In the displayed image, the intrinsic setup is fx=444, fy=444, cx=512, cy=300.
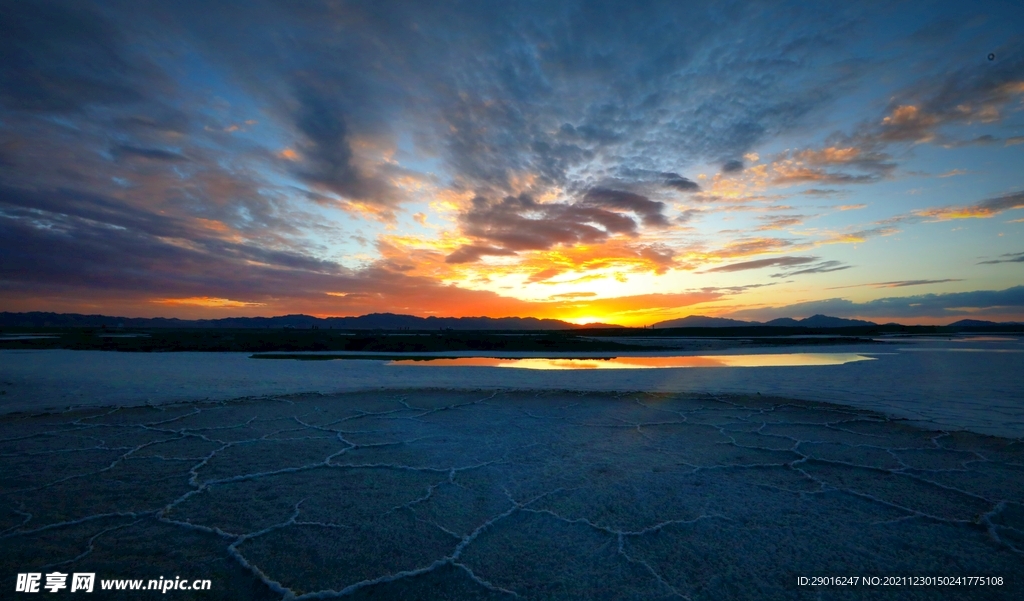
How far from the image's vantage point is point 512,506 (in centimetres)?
364

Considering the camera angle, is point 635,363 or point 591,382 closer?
point 591,382

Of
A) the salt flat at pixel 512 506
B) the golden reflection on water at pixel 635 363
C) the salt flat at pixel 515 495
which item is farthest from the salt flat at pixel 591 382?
the salt flat at pixel 512 506

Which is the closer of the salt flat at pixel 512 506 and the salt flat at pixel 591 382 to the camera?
the salt flat at pixel 512 506

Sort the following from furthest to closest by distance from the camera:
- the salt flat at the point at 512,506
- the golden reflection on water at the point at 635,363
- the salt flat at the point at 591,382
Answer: the golden reflection on water at the point at 635,363, the salt flat at the point at 591,382, the salt flat at the point at 512,506

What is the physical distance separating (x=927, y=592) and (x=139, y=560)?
4748 millimetres

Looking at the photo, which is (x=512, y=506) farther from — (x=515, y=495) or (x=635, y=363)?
(x=635, y=363)

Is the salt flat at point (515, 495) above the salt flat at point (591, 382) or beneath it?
beneath

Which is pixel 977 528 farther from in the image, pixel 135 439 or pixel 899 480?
pixel 135 439

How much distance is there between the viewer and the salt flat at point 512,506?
2703mm

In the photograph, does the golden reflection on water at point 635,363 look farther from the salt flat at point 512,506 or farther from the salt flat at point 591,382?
the salt flat at point 512,506

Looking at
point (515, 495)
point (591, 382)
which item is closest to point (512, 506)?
point (515, 495)

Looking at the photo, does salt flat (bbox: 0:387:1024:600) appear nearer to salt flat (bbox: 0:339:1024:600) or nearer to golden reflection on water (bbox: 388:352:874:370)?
salt flat (bbox: 0:339:1024:600)

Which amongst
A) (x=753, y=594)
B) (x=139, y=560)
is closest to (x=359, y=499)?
(x=139, y=560)

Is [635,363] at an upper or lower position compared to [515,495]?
upper
